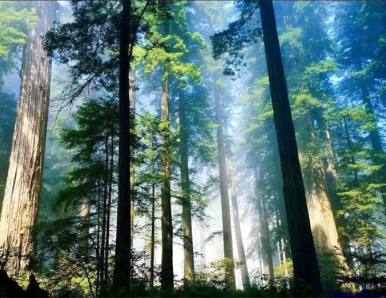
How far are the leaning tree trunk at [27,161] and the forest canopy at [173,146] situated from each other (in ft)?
0.12

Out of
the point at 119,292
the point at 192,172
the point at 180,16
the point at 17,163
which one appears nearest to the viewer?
the point at 119,292

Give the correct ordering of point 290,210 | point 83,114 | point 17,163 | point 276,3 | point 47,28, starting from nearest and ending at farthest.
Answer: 1. point 290,210
2. point 83,114
3. point 17,163
4. point 47,28
5. point 276,3

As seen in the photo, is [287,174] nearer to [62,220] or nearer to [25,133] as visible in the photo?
[62,220]

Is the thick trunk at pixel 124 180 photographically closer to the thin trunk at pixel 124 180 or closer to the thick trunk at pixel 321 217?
the thin trunk at pixel 124 180

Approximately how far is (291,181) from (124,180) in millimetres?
3720

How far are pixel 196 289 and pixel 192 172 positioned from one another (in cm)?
1211

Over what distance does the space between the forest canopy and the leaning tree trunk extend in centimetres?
4

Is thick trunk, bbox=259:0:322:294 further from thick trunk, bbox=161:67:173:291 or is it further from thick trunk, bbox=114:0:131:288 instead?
thick trunk, bbox=161:67:173:291

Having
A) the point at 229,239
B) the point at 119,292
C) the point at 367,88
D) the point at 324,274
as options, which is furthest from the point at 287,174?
the point at 367,88

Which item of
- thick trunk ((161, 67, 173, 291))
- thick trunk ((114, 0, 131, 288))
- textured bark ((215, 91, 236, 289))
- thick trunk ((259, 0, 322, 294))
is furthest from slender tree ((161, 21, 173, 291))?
thick trunk ((259, 0, 322, 294))

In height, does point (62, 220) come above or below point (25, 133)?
below

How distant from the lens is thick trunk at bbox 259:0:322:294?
6809 mm

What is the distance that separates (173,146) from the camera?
486 inches

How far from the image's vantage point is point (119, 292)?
6.17 m
